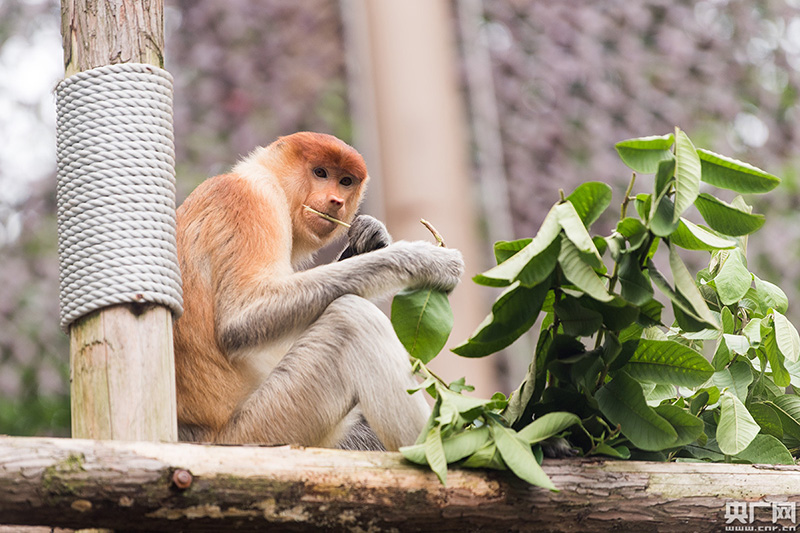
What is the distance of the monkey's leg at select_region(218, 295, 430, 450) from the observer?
97.7 inches

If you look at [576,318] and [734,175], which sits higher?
[734,175]

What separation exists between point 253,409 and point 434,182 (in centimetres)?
206

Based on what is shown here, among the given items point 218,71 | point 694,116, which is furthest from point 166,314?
point 694,116

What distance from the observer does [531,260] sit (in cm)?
206

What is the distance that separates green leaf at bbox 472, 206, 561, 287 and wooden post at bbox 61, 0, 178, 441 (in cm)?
86

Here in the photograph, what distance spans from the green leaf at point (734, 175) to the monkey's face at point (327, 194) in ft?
4.87

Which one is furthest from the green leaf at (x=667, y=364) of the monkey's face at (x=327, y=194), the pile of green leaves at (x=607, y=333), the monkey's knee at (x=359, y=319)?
the monkey's face at (x=327, y=194)

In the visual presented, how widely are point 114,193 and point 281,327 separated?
0.72 m

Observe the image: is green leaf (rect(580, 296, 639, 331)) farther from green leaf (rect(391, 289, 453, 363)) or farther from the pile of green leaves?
green leaf (rect(391, 289, 453, 363))

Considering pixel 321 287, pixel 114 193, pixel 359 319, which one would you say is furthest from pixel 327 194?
pixel 114 193

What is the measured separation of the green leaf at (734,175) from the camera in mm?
2180

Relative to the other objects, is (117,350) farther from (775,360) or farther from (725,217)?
(775,360)

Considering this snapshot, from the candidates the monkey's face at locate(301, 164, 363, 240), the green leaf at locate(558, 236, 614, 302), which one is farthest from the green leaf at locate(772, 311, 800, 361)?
the monkey's face at locate(301, 164, 363, 240)

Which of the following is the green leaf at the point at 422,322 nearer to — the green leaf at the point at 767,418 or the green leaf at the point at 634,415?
the green leaf at the point at 634,415
